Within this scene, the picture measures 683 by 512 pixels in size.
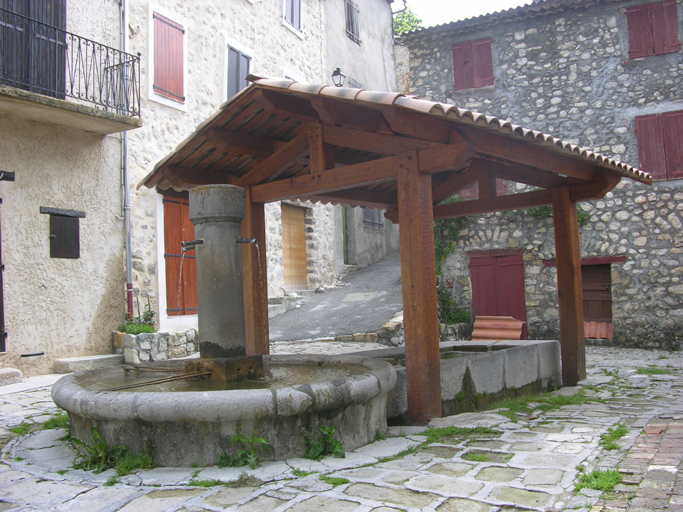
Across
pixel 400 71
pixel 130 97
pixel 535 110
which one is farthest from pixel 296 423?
pixel 400 71

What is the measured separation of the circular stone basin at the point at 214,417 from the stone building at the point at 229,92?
10.5ft

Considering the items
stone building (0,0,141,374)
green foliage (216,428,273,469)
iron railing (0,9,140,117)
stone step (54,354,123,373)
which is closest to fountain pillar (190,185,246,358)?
green foliage (216,428,273,469)

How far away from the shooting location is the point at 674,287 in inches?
452

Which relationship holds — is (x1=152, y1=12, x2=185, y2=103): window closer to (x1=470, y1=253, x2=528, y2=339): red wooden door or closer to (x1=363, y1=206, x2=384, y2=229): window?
(x1=470, y1=253, x2=528, y2=339): red wooden door

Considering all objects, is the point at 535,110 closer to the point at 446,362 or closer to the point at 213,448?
the point at 446,362

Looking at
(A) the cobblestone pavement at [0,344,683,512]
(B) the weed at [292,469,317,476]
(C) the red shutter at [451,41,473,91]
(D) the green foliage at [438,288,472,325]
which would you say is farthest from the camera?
(C) the red shutter at [451,41,473,91]

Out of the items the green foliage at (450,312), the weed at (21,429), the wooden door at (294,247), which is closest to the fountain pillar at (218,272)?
the weed at (21,429)

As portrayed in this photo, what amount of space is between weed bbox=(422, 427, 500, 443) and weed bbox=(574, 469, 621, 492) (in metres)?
1.09

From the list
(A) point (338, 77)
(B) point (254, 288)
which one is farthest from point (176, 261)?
(A) point (338, 77)

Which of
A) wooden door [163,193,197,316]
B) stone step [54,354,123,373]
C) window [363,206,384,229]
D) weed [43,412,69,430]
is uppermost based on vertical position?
window [363,206,384,229]

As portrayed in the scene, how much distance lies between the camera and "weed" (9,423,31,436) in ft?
15.6

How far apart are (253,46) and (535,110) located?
6.36 meters

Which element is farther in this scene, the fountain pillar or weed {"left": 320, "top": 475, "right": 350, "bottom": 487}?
the fountain pillar

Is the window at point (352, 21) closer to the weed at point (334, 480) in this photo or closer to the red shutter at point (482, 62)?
the red shutter at point (482, 62)
